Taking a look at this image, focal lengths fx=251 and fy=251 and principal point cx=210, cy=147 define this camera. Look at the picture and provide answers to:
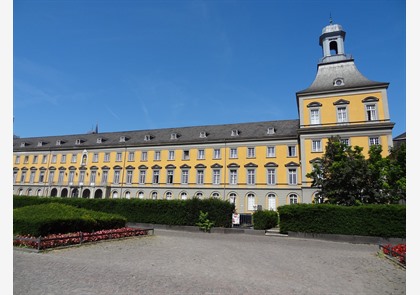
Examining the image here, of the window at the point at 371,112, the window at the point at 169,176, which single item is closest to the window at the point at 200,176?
the window at the point at 169,176

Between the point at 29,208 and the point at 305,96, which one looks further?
the point at 305,96

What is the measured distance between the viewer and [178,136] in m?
44.8

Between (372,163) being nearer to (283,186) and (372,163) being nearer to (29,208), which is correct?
(283,186)

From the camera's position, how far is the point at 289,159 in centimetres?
3534

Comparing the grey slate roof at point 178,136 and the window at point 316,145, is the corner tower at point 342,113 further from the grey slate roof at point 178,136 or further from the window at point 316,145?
the grey slate roof at point 178,136

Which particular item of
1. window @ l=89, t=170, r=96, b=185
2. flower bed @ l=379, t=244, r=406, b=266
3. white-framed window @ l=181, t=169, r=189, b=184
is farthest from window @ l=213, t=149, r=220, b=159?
flower bed @ l=379, t=244, r=406, b=266

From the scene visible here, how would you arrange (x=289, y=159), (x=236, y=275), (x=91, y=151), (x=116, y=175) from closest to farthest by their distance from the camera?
1. (x=236, y=275)
2. (x=289, y=159)
3. (x=116, y=175)
4. (x=91, y=151)

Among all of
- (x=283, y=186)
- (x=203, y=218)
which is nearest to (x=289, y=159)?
(x=283, y=186)

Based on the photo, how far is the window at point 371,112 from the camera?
97.1ft

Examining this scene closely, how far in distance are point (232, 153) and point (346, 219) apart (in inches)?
850

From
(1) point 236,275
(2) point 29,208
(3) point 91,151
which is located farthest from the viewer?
(3) point 91,151

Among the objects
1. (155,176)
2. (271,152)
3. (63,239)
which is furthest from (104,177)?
(63,239)

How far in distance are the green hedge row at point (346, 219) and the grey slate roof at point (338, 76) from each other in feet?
57.4

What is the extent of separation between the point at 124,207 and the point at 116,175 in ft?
67.3
